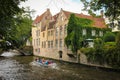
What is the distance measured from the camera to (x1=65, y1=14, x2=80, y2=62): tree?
1345 inches

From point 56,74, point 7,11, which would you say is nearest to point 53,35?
point 56,74

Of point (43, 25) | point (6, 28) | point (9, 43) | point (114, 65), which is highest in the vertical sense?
point (43, 25)

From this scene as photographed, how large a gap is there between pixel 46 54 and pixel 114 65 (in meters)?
25.6

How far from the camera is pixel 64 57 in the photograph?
3862 centimetres

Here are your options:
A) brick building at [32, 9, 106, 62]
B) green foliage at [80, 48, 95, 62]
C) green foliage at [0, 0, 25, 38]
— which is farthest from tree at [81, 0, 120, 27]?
brick building at [32, 9, 106, 62]

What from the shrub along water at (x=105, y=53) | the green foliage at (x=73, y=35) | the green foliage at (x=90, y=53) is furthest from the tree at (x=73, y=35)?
the green foliage at (x=90, y=53)

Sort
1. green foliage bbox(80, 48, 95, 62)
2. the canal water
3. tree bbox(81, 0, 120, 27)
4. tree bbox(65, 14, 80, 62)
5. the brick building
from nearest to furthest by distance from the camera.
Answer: tree bbox(81, 0, 120, 27) < the canal water < green foliage bbox(80, 48, 95, 62) < tree bbox(65, 14, 80, 62) < the brick building

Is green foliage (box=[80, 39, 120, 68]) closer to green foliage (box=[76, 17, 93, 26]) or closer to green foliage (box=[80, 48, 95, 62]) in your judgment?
green foliage (box=[80, 48, 95, 62])

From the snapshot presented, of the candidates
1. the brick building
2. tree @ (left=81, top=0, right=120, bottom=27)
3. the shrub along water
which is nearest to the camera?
tree @ (left=81, top=0, right=120, bottom=27)

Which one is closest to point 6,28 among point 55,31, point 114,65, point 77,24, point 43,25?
point 114,65

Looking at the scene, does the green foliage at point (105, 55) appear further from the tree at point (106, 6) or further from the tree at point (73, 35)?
the tree at point (106, 6)

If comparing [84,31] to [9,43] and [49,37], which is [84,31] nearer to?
[49,37]

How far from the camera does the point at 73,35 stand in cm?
3466

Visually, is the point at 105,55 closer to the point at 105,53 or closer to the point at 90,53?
the point at 105,53
